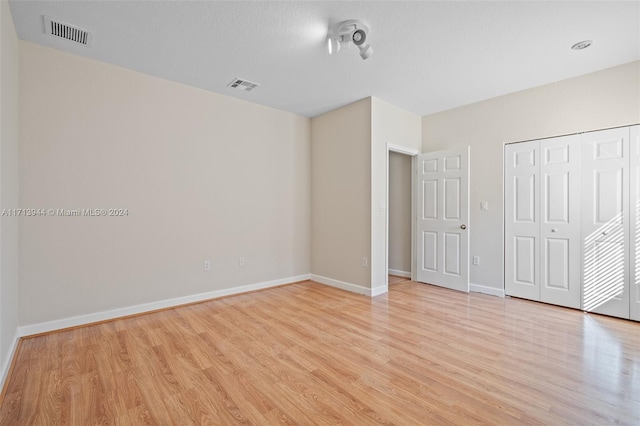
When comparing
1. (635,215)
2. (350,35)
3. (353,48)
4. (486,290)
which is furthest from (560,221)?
(350,35)

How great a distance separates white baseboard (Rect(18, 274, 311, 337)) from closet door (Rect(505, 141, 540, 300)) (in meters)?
3.35

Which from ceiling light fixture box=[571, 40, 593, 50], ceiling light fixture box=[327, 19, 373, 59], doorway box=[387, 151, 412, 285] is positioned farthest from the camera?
doorway box=[387, 151, 412, 285]

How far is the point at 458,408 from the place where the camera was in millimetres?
1737

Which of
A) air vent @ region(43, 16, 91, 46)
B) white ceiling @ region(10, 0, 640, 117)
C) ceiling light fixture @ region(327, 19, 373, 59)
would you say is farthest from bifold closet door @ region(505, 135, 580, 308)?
air vent @ region(43, 16, 91, 46)

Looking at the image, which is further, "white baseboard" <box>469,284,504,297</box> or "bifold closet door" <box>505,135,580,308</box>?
"white baseboard" <box>469,284,504,297</box>

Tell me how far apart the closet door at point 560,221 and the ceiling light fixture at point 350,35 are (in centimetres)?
276

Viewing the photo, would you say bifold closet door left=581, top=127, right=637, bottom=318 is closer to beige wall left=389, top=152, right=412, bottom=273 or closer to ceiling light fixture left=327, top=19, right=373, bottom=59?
beige wall left=389, top=152, right=412, bottom=273

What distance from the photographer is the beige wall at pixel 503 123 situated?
3223mm

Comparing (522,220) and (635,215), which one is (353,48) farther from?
(635,215)

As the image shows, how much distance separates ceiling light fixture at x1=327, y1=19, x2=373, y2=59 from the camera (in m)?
2.44

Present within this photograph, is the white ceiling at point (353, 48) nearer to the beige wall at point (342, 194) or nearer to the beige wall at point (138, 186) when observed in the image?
the beige wall at point (138, 186)

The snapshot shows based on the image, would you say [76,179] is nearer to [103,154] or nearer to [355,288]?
[103,154]

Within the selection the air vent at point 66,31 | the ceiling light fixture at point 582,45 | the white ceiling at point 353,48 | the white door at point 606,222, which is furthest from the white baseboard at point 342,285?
the air vent at point 66,31

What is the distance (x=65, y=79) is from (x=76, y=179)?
0.98m
